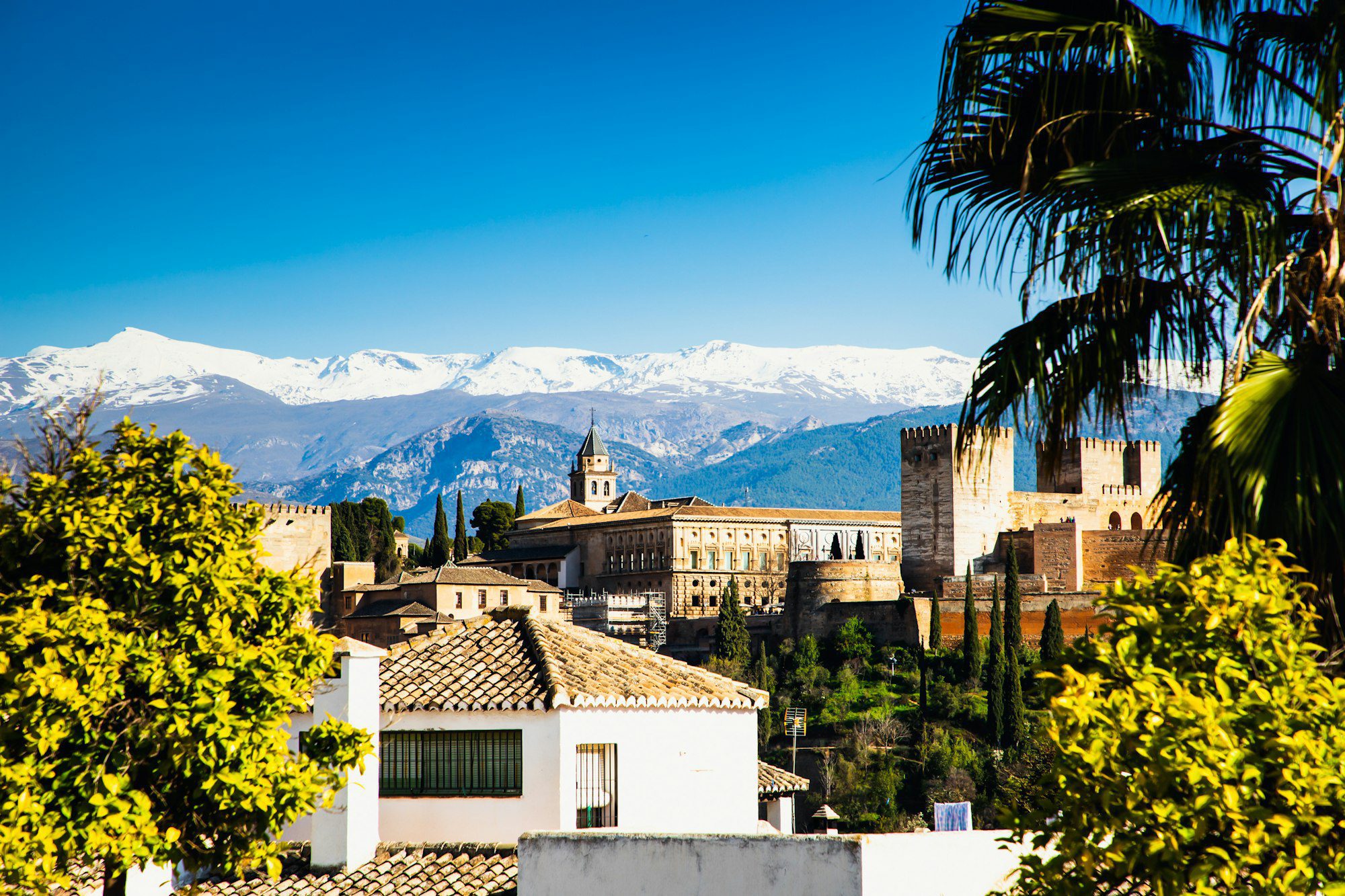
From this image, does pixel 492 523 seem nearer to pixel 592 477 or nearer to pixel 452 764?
pixel 592 477

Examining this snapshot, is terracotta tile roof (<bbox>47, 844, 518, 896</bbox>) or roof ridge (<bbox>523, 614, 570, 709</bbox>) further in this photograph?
roof ridge (<bbox>523, 614, 570, 709</bbox>)

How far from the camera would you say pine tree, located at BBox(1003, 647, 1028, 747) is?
2381 inches

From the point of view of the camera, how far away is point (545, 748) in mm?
14508

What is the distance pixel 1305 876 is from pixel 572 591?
4249 inches

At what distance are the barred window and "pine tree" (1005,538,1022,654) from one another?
54291mm

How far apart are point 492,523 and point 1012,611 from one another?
7036 centimetres

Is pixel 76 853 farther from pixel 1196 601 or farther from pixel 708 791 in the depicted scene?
pixel 708 791

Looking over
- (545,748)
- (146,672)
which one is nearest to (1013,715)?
(545,748)

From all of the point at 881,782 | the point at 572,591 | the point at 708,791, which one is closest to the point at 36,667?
the point at 708,791

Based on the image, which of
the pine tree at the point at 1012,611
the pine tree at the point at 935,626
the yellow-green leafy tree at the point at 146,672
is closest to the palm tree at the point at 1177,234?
the yellow-green leafy tree at the point at 146,672

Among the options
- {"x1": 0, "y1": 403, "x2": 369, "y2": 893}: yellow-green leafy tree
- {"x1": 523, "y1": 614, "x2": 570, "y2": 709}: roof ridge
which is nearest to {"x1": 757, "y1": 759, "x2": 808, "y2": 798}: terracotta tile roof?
{"x1": 523, "y1": 614, "x2": 570, "y2": 709}: roof ridge

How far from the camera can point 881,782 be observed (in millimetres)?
59312

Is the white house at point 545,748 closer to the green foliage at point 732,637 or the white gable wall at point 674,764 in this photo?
the white gable wall at point 674,764

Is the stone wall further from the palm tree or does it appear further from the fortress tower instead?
the palm tree
